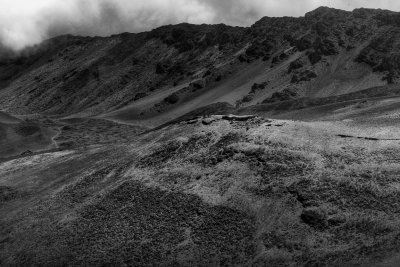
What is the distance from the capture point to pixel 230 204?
128 feet

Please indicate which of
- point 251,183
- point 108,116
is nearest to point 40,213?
point 251,183

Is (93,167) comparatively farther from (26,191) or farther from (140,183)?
(140,183)

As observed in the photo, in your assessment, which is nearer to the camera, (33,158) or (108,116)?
(33,158)

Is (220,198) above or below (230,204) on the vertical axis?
above

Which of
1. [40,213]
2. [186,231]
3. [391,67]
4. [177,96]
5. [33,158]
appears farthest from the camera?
[177,96]

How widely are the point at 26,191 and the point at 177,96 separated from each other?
434 ft

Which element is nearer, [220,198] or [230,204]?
[230,204]

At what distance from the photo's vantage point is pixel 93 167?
57.5m

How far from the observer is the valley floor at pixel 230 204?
33406 millimetres

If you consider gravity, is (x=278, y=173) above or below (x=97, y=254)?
above

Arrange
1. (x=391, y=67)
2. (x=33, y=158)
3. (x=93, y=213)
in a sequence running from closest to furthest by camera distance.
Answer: (x=93, y=213) < (x=33, y=158) < (x=391, y=67)

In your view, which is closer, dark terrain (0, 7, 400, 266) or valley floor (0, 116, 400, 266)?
valley floor (0, 116, 400, 266)

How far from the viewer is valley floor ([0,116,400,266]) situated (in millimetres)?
33406

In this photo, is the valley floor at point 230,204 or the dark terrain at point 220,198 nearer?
the valley floor at point 230,204
